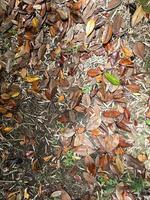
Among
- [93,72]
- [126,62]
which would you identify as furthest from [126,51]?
[93,72]

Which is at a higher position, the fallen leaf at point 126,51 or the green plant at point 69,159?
the fallen leaf at point 126,51

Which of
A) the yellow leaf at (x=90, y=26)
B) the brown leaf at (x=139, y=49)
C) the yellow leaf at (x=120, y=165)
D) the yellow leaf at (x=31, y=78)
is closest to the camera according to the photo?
the yellow leaf at (x=120, y=165)

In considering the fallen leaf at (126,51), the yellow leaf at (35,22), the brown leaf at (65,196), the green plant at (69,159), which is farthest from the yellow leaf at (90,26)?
the brown leaf at (65,196)

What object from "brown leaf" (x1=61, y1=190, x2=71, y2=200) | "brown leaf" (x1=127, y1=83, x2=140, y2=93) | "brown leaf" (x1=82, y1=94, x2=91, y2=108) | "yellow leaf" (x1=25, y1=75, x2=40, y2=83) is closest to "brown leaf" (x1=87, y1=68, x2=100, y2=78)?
"brown leaf" (x1=82, y1=94, x2=91, y2=108)

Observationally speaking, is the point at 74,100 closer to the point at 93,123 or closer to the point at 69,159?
the point at 93,123

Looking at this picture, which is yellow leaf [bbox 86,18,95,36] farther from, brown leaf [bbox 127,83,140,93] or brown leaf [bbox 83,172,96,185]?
brown leaf [bbox 83,172,96,185]

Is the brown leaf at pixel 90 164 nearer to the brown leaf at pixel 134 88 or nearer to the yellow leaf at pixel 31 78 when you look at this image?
the brown leaf at pixel 134 88

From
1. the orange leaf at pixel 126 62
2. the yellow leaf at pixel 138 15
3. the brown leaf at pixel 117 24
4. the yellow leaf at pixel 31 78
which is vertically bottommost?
the yellow leaf at pixel 31 78

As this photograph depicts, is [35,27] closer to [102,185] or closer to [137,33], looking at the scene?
[137,33]
